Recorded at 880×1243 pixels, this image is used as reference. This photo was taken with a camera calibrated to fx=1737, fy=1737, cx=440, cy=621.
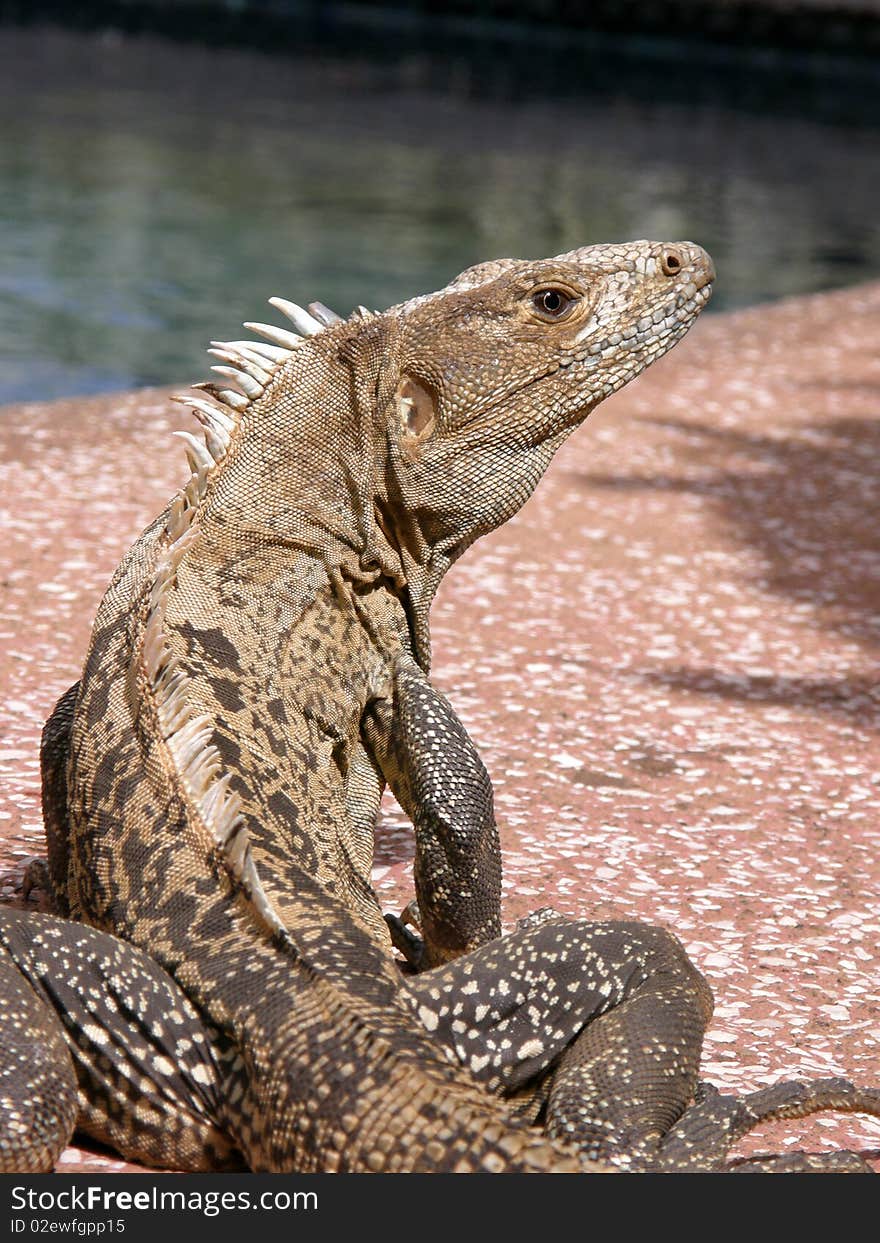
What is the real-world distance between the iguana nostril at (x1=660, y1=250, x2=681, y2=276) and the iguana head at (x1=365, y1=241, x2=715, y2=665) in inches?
0.6

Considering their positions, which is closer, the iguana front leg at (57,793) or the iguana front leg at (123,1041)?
the iguana front leg at (123,1041)

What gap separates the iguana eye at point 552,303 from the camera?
3926mm

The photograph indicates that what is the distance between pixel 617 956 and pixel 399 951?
1053 millimetres

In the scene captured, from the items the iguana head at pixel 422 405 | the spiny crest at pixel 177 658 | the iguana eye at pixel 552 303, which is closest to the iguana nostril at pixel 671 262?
the iguana head at pixel 422 405

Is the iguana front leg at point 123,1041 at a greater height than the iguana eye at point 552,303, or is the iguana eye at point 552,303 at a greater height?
the iguana eye at point 552,303

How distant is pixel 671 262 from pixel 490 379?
0.58m

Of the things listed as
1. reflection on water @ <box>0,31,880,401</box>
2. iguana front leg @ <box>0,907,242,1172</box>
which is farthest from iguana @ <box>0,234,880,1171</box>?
reflection on water @ <box>0,31,880,401</box>

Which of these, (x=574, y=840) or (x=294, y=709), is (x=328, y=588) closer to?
(x=294, y=709)

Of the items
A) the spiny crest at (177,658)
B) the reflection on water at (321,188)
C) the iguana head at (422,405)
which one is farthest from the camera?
the reflection on water at (321,188)

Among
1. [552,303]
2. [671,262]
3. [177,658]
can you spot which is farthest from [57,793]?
[671,262]

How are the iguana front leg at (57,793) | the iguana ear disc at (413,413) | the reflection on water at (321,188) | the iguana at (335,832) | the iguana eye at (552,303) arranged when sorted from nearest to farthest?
1. the iguana at (335,832)
2. the iguana front leg at (57,793)
3. the iguana ear disc at (413,413)
4. the iguana eye at (552,303)
5. the reflection on water at (321,188)

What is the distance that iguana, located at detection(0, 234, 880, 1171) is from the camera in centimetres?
266

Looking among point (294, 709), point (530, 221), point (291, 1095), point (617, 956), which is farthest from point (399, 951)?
point (530, 221)

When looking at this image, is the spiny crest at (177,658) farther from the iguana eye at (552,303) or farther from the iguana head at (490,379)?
the iguana eye at (552,303)
